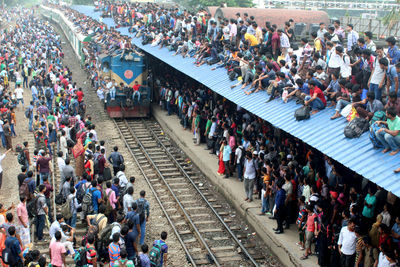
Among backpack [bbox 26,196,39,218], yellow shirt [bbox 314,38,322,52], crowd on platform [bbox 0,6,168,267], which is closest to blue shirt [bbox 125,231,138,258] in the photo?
crowd on platform [bbox 0,6,168,267]

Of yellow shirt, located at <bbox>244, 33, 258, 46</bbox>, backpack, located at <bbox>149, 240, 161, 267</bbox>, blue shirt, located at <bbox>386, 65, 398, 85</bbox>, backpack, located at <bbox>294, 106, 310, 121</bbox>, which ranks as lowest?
backpack, located at <bbox>149, 240, 161, 267</bbox>

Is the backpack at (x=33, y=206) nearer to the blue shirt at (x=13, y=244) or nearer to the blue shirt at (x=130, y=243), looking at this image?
the blue shirt at (x=13, y=244)

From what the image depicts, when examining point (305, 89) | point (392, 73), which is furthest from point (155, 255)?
point (392, 73)

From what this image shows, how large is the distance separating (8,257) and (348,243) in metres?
6.06

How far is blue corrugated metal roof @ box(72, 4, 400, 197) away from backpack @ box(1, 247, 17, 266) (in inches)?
234

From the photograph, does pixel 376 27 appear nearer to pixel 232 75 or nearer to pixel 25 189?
pixel 232 75

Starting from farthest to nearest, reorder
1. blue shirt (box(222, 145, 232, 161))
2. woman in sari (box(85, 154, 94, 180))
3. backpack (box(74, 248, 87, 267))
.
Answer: blue shirt (box(222, 145, 232, 161))
woman in sari (box(85, 154, 94, 180))
backpack (box(74, 248, 87, 267))

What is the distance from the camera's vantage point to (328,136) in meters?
9.36

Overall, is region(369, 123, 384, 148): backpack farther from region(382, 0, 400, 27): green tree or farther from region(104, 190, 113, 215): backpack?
region(382, 0, 400, 27): green tree

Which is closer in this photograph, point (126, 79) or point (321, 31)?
point (321, 31)

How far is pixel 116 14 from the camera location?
34.5 metres

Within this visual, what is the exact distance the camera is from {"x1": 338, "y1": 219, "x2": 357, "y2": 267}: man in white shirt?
832 cm

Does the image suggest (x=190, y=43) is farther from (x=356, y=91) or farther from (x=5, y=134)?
(x=356, y=91)

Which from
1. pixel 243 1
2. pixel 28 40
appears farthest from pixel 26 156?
pixel 243 1
